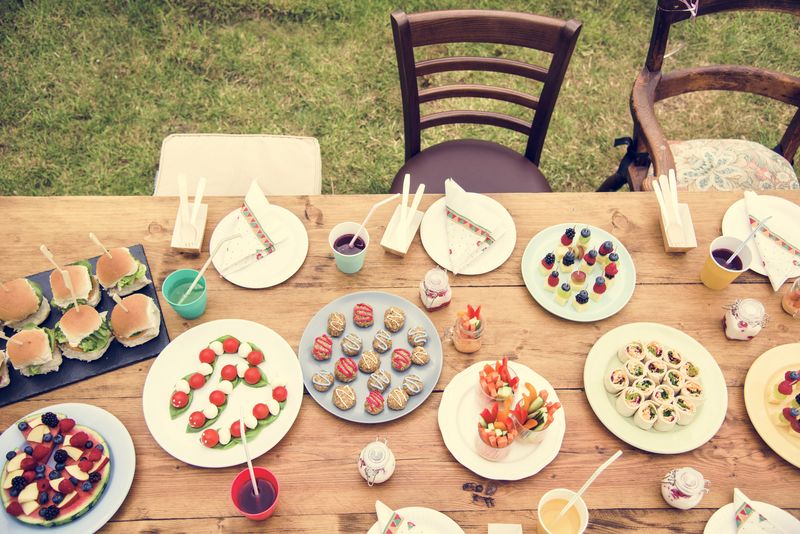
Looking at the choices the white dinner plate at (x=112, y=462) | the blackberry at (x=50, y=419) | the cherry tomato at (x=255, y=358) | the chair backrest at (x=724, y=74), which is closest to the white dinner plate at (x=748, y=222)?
the chair backrest at (x=724, y=74)

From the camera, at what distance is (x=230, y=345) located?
1.74m

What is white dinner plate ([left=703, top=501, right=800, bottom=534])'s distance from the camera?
5.00ft

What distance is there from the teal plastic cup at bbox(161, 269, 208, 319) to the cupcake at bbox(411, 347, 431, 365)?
25.8 inches

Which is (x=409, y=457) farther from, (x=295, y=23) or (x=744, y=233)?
(x=295, y=23)

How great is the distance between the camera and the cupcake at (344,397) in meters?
1.66

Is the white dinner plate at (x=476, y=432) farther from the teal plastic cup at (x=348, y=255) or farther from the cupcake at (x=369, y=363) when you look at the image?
the teal plastic cup at (x=348, y=255)

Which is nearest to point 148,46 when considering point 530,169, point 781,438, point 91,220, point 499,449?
point 91,220

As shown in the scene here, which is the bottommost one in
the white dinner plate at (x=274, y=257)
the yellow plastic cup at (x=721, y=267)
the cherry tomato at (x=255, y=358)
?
the cherry tomato at (x=255, y=358)

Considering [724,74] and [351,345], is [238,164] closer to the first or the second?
[351,345]

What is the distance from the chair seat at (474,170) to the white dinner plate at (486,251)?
489mm

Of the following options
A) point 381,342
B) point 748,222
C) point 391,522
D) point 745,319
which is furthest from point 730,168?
point 391,522

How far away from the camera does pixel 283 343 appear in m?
1.76

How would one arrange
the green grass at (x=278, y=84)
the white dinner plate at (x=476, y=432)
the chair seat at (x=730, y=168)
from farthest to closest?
the green grass at (x=278, y=84), the chair seat at (x=730, y=168), the white dinner plate at (x=476, y=432)

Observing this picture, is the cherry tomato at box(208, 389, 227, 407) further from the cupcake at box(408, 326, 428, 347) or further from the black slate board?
the cupcake at box(408, 326, 428, 347)
